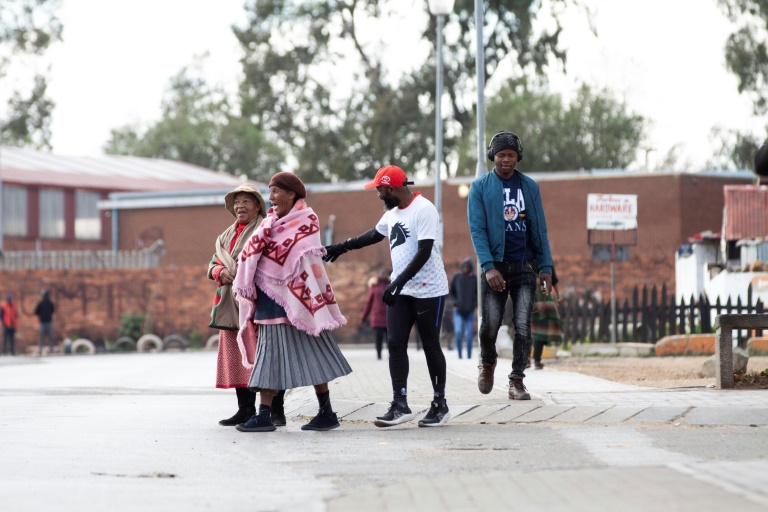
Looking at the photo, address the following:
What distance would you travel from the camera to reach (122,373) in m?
19.5

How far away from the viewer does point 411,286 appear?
29.4 ft

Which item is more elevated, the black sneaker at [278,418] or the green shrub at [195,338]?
the black sneaker at [278,418]

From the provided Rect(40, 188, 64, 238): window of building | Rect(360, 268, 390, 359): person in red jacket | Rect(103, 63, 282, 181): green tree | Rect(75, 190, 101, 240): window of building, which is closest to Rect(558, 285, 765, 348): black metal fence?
Rect(360, 268, 390, 359): person in red jacket

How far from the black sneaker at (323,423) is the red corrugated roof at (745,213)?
23024 mm

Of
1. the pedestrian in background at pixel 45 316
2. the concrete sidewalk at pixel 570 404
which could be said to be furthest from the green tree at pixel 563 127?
the concrete sidewalk at pixel 570 404

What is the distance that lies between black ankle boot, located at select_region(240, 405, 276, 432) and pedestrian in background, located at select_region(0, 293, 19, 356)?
26.7 metres

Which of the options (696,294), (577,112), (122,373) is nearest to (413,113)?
(577,112)

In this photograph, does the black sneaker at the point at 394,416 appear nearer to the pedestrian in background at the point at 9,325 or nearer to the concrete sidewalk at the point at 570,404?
the concrete sidewalk at the point at 570,404

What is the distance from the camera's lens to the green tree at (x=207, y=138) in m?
80.6

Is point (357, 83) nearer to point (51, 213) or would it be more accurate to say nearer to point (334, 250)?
point (51, 213)

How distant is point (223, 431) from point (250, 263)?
3.88 feet

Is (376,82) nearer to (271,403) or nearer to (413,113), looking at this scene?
(413,113)

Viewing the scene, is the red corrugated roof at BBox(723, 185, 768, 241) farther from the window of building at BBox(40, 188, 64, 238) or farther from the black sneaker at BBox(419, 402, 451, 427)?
the window of building at BBox(40, 188, 64, 238)

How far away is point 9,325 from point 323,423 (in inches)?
1069
